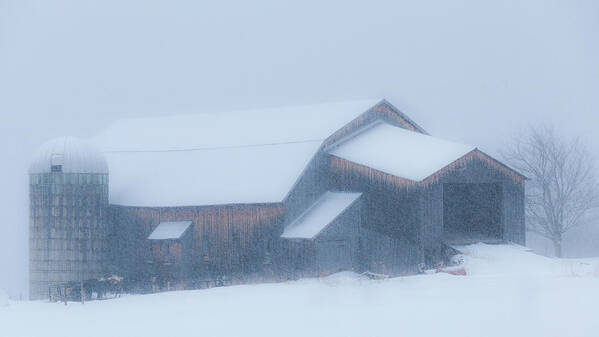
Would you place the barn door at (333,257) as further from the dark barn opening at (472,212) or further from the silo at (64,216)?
the silo at (64,216)

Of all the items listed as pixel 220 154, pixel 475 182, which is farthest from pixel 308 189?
pixel 475 182

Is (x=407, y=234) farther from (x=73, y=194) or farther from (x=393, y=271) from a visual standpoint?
(x=73, y=194)

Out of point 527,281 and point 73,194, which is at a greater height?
point 73,194

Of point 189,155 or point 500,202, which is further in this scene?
point 189,155

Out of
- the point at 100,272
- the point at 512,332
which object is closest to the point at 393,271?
the point at 100,272

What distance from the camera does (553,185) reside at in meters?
60.6

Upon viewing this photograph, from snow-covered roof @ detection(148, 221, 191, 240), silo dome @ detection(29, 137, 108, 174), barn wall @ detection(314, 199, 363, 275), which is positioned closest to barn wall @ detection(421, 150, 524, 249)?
barn wall @ detection(314, 199, 363, 275)

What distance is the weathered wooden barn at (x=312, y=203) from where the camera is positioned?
122ft

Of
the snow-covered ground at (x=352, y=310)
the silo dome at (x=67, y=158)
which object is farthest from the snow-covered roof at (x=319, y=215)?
the silo dome at (x=67, y=158)

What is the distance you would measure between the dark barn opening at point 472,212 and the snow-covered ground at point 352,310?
24.6 feet

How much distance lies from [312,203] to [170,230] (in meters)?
6.55

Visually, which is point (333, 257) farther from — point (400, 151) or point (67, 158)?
point (67, 158)

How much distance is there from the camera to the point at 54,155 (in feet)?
132

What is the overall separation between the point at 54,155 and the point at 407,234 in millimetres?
16611
